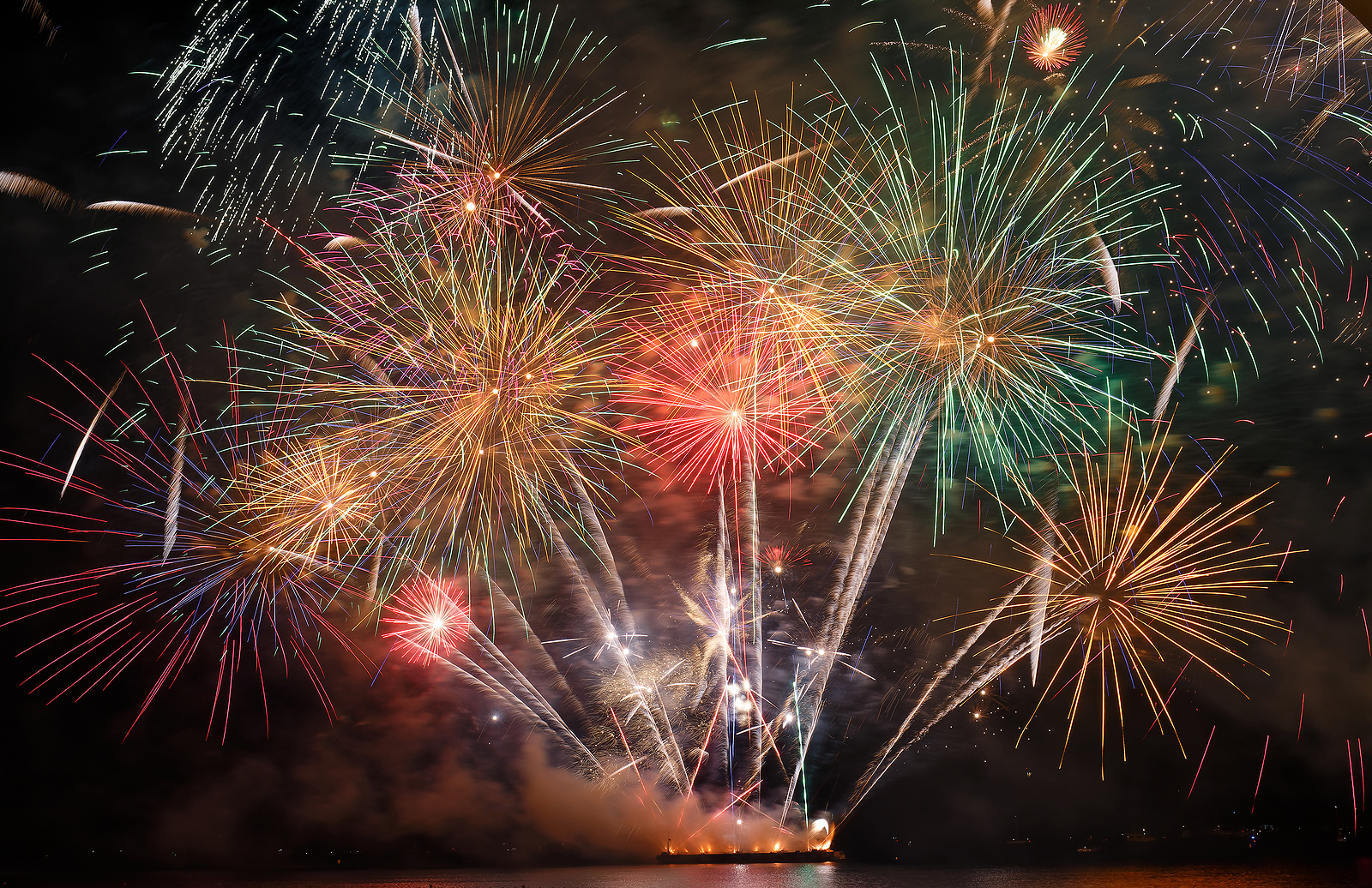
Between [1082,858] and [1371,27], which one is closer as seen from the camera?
[1371,27]

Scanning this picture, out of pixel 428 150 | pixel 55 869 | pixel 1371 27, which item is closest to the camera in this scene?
pixel 1371 27

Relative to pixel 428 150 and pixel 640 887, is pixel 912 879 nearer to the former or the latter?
pixel 640 887

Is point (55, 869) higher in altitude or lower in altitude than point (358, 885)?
lower

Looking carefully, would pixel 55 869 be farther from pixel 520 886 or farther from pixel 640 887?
pixel 640 887

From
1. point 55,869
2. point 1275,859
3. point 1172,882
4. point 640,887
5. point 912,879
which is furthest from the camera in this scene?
point 55,869

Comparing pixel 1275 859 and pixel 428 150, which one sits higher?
pixel 428 150

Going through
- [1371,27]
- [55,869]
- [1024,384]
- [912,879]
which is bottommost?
[55,869]

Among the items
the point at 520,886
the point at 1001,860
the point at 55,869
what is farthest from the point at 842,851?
the point at 55,869

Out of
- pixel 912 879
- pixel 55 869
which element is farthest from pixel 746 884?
pixel 55 869

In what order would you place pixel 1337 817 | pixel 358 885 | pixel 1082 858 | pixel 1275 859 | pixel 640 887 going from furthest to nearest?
pixel 1337 817
pixel 1082 858
pixel 1275 859
pixel 358 885
pixel 640 887
